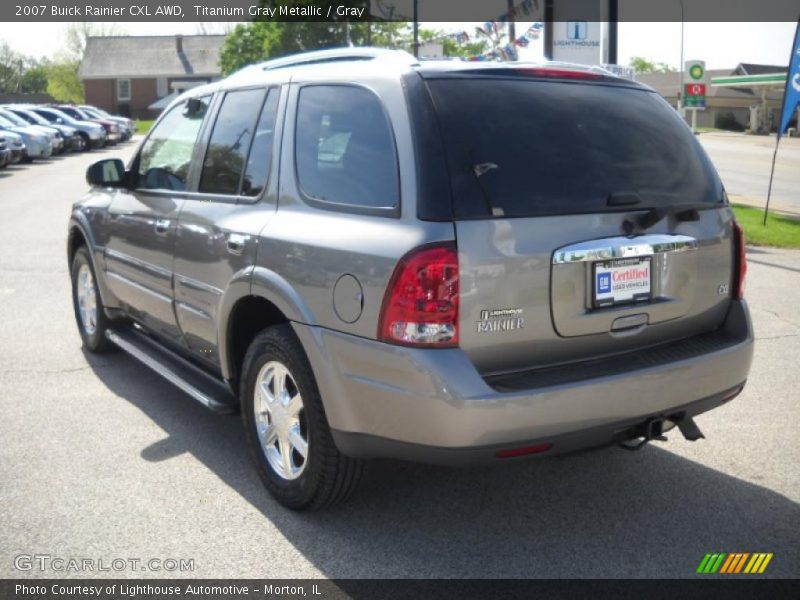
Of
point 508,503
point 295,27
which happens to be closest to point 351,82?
point 508,503

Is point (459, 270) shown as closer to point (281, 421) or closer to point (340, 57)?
point (281, 421)

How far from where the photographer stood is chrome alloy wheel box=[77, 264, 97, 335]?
649cm

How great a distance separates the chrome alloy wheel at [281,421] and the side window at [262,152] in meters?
0.90

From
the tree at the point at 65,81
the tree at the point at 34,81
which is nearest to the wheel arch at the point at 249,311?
the tree at the point at 65,81

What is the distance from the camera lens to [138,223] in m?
5.41

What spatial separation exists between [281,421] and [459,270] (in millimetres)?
1222

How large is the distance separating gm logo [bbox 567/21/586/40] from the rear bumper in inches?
412

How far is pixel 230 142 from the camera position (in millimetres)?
4664

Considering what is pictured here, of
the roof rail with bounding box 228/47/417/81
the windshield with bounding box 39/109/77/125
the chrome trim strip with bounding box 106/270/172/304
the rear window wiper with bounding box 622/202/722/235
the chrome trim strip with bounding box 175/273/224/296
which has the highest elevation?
the roof rail with bounding box 228/47/417/81

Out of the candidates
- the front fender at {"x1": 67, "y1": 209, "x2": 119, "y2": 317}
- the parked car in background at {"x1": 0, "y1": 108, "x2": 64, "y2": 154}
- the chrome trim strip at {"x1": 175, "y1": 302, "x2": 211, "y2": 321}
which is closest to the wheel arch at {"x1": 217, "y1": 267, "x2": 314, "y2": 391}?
the chrome trim strip at {"x1": 175, "y1": 302, "x2": 211, "y2": 321}

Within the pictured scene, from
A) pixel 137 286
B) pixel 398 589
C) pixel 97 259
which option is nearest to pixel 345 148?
pixel 398 589

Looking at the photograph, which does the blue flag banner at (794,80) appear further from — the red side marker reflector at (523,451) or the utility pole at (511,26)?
the red side marker reflector at (523,451)

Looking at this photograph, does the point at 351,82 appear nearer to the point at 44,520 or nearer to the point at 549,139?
the point at 549,139

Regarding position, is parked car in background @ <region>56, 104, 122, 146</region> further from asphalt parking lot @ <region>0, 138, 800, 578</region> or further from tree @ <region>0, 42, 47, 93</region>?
tree @ <region>0, 42, 47, 93</region>
